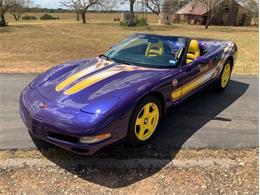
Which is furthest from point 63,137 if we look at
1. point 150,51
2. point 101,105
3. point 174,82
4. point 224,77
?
point 224,77

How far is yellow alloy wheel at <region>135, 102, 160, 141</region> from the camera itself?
10.9 feet

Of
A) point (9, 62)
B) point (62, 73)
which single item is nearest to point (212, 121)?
point (62, 73)

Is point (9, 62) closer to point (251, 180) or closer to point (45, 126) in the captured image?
point (45, 126)

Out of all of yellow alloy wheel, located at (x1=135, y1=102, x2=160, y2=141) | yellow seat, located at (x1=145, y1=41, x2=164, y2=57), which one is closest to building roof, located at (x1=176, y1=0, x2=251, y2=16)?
yellow seat, located at (x1=145, y1=41, x2=164, y2=57)

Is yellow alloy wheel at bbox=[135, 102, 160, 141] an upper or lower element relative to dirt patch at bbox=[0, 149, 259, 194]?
upper

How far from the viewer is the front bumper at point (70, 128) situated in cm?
279

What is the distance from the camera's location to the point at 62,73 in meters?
3.88

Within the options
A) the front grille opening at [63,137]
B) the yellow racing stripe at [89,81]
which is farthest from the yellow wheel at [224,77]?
the front grille opening at [63,137]

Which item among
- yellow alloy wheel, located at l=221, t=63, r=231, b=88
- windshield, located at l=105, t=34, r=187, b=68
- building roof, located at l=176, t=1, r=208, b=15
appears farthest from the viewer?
building roof, located at l=176, t=1, r=208, b=15

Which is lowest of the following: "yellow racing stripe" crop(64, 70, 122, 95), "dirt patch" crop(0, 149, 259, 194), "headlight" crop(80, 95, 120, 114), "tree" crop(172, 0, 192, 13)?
"dirt patch" crop(0, 149, 259, 194)

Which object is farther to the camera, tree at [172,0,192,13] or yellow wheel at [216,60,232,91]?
tree at [172,0,192,13]

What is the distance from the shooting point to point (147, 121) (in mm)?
3445

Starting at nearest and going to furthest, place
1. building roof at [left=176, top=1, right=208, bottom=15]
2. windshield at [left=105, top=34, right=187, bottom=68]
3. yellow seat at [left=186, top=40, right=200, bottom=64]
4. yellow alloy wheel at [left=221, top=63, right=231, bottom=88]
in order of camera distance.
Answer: windshield at [left=105, top=34, right=187, bottom=68] < yellow seat at [left=186, top=40, right=200, bottom=64] < yellow alloy wheel at [left=221, top=63, right=231, bottom=88] < building roof at [left=176, top=1, right=208, bottom=15]

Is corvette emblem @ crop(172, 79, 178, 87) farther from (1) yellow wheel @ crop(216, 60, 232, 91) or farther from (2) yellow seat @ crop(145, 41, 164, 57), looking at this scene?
(1) yellow wheel @ crop(216, 60, 232, 91)
